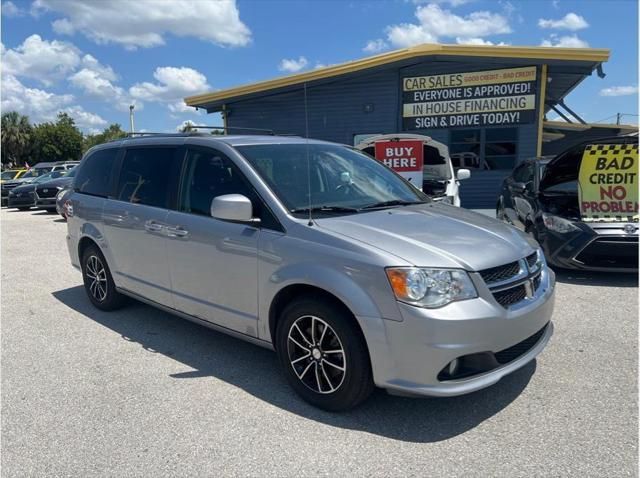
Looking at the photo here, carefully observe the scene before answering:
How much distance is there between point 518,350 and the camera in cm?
313

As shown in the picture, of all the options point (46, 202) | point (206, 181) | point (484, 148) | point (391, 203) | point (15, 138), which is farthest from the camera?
point (15, 138)

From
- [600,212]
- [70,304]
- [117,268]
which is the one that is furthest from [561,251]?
[70,304]

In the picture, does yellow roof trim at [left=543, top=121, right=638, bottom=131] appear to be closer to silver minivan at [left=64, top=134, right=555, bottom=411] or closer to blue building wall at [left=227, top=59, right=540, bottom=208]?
blue building wall at [left=227, top=59, right=540, bottom=208]

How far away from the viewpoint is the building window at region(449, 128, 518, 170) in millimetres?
14016

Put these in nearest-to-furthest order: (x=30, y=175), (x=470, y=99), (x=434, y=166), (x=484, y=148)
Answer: (x=434, y=166) < (x=470, y=99) < (x=484, y=148) < (x=30, y=175)

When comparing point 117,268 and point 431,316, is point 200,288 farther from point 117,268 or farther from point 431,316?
point 431,316

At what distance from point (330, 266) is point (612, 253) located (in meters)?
4.67

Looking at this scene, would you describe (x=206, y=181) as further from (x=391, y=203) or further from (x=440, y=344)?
(x=440, y=344)

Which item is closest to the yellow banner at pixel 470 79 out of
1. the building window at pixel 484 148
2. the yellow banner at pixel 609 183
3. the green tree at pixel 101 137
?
the building window at pixel 484 148

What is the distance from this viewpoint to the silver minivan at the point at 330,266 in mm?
2811

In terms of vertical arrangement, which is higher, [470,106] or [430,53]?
[430,53]

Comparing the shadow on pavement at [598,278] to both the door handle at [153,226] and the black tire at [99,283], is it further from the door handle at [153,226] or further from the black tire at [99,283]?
the black tire at [99,283]

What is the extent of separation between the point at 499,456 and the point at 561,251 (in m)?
4.31

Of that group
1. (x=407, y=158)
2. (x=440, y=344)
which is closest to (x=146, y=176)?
(x=440, y=344)
